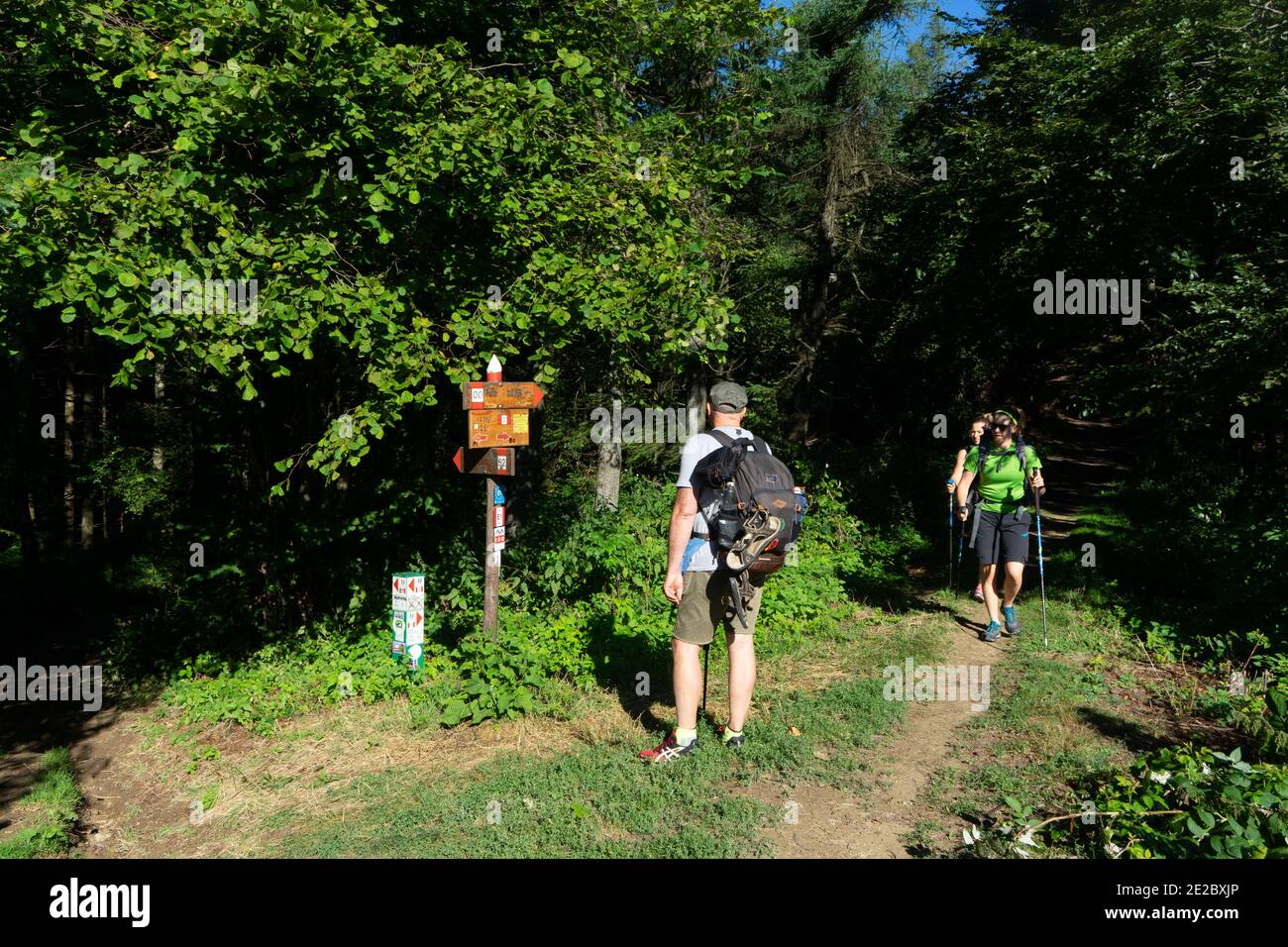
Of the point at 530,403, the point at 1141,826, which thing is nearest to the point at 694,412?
the point at 530,403

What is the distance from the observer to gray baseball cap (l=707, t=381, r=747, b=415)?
15.8ft

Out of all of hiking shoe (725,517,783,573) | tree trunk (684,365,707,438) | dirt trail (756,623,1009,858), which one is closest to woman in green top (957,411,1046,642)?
dirt trail (756,623,1009,858)

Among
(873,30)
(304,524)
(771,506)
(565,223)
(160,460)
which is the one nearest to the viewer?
(771,506)

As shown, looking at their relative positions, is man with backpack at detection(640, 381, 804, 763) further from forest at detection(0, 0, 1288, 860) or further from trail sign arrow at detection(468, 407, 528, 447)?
trail sign arrow at detection(468, 407, 528, 447)

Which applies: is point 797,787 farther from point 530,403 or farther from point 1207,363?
point 1207,363

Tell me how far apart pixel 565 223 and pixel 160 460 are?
31.8ft

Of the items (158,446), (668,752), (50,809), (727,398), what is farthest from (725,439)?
(158,446)

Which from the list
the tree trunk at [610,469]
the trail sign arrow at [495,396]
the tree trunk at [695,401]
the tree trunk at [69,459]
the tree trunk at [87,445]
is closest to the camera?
the trail sign arrow at [495,396]

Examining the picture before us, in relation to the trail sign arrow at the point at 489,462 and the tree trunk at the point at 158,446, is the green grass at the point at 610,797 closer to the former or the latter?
the trail sign arrow at the point at 489,462

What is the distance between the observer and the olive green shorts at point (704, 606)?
15.6 ft

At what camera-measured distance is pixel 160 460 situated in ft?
45.3

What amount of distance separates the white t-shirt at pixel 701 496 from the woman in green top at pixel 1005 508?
3.50 meters

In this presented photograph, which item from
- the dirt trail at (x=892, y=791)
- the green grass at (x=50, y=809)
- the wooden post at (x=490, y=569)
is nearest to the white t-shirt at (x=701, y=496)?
the dirt trail at (x=892, y=791)

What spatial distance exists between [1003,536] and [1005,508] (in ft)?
0.79
